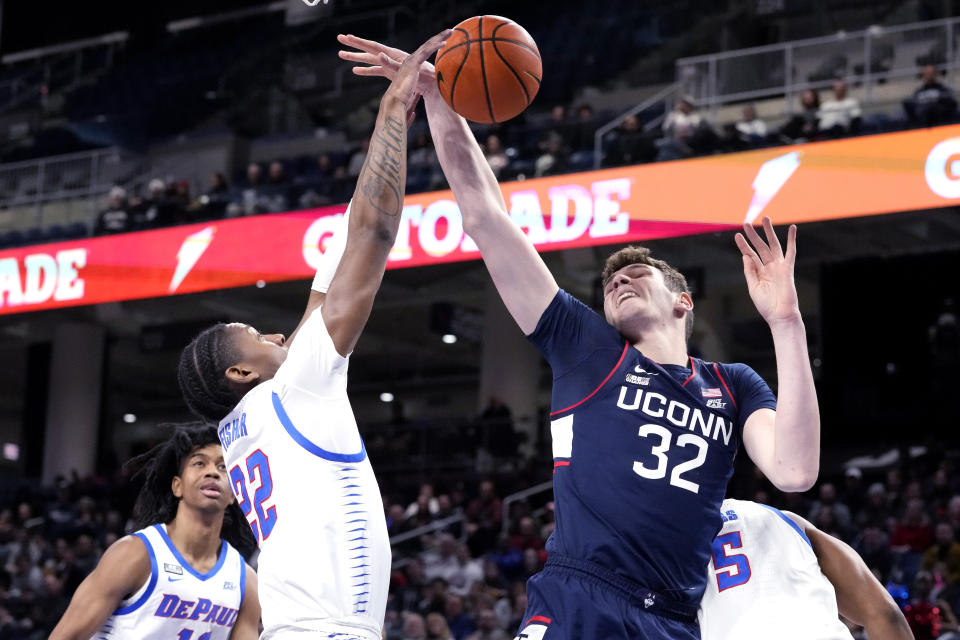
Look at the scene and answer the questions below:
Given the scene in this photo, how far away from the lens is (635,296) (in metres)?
3.67

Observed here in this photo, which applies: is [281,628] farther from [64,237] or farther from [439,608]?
[64,237]

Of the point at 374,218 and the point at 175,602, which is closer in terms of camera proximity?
the point at 374,218

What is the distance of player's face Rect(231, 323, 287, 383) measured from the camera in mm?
3787

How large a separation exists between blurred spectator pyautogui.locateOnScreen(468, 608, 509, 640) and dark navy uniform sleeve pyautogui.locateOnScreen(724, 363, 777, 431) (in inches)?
313

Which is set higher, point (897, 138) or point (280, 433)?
point (897, 138)

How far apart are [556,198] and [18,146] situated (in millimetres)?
15791

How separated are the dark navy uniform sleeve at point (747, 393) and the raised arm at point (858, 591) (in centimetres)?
65

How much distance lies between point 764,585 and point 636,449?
0.80 meters

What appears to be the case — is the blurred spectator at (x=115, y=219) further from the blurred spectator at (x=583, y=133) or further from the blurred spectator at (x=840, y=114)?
the blurred spectator at (x=840, y=114)

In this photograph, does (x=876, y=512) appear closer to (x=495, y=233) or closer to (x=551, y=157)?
(x=551, y=157)

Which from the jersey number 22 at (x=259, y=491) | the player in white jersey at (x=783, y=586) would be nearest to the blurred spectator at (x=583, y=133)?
the player in white jersey at (x=783, y=586)

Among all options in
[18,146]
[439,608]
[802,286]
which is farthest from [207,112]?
[439,608]

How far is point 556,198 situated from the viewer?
44.5 ft

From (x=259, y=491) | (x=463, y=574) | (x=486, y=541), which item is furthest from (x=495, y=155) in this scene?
(x=259, y=491)
